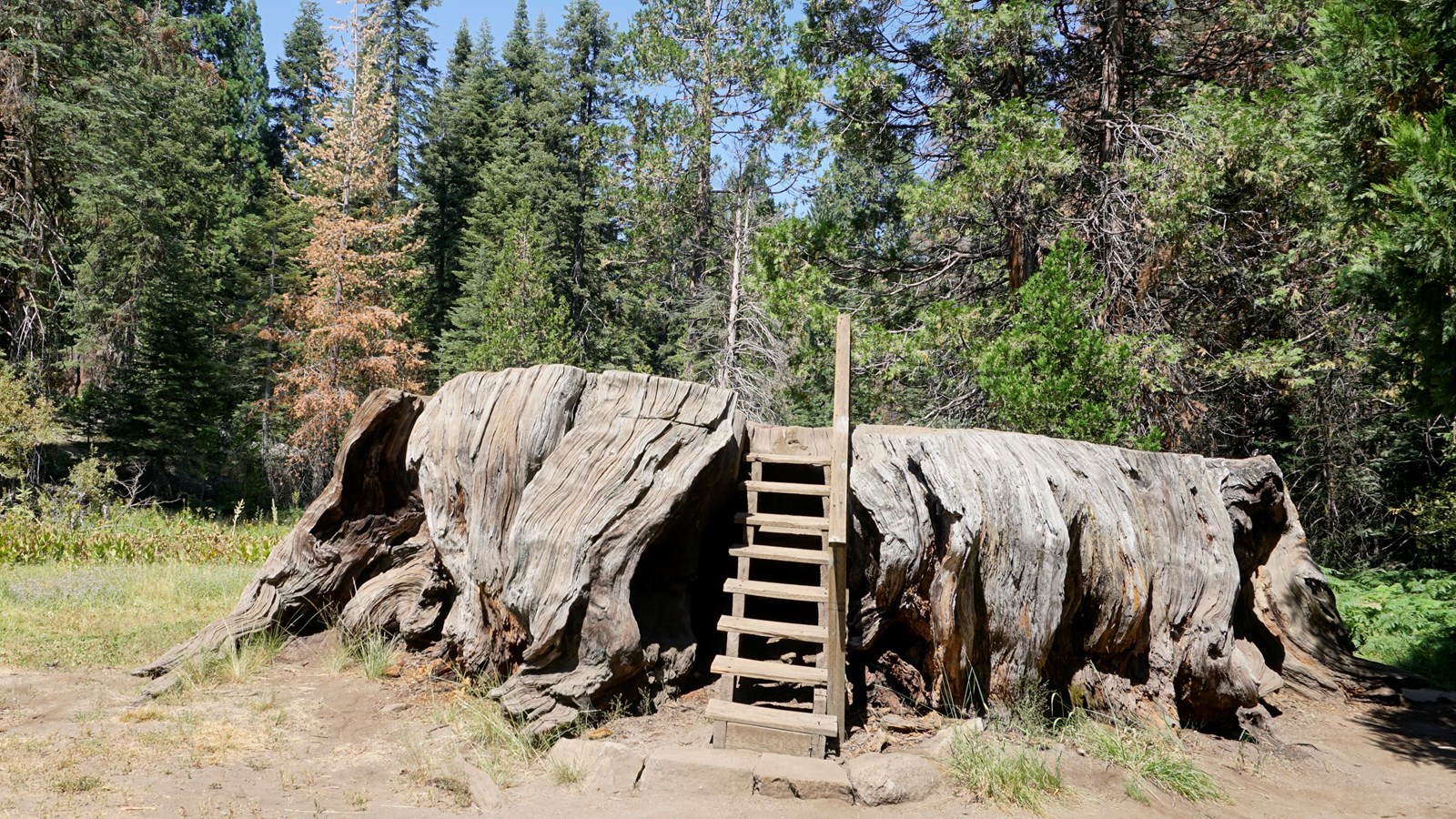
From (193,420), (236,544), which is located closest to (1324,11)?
(236,544)

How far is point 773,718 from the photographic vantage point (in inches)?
179

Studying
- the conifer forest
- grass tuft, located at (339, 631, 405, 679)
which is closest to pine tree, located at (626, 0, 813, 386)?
the conifer forest

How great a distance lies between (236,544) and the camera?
1167 centimetres

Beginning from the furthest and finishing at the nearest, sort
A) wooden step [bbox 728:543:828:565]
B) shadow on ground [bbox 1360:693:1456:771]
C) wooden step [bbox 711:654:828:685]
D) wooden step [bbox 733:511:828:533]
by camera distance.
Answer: shadow on ground [bbox 1360:693:1456:771] → wooden step [bbox 733:511:828:533] → wooden step [bbox 728:543:828:565] → wooden step [bbox 711:654:828:685]

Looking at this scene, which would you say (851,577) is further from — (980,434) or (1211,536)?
(1211,536)

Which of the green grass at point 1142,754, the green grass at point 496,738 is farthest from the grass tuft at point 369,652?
the green grass at point 1142,754

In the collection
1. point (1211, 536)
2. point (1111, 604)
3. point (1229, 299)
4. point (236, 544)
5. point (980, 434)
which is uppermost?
point (1229, 299)

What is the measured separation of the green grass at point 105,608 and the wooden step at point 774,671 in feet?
15.3

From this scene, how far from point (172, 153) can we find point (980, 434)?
25.2 m

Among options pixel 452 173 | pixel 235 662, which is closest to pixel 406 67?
pixel 452 173

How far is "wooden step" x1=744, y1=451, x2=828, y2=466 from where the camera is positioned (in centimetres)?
568

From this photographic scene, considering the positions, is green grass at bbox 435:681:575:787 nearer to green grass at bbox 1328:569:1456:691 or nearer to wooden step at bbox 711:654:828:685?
wooden step at bbox 711:654:828:685

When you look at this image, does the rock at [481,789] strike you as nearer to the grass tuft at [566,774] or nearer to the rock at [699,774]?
the grass tuft at [566,774]

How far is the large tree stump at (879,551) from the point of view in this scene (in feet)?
16.1
